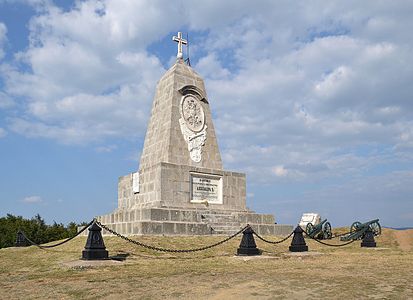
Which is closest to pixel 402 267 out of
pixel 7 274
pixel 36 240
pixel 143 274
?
pixel 143 274

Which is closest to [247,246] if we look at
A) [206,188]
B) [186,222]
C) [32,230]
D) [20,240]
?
[186,222]

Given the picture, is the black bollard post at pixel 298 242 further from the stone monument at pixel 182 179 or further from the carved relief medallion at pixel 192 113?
the carved relief medallion at pixel 192 113

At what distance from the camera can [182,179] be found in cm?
1628

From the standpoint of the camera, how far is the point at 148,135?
62.0 feet

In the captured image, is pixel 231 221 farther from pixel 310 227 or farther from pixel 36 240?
pixel 36 240

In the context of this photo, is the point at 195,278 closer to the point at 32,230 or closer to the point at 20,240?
the point at 20,240

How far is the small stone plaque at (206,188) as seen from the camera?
1672cm

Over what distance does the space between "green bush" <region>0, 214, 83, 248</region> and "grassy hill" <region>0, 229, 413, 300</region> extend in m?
10.1

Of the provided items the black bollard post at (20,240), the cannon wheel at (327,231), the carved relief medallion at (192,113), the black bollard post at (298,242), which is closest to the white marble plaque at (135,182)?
the carved relief medallion at (192,113)

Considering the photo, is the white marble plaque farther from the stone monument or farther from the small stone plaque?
the small stone plaque

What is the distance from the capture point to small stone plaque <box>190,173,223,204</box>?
16.7 m

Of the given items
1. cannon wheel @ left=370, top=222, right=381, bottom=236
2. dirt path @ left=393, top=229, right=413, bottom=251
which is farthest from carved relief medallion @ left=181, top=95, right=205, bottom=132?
dirt path @ left=393, top=229, right=413, bottom=251

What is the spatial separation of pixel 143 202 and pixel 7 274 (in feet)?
27.3

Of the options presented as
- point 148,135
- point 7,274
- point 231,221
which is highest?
point 148,135
